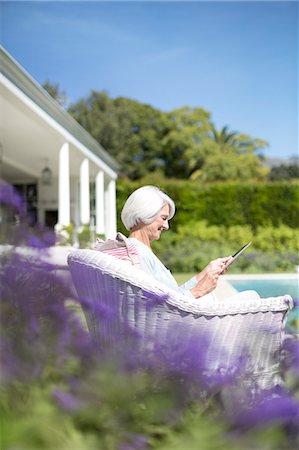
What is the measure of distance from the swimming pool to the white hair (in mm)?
6199

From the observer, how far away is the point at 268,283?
9.52 metres

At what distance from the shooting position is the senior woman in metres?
2.41

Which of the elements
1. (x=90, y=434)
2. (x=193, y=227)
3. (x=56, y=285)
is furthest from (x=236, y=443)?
(x=193, y=227)

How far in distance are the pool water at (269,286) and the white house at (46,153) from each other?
8.74 feet

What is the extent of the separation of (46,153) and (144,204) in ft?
31.6

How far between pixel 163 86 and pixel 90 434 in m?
35.2

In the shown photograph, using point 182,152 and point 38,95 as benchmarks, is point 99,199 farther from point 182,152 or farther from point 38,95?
point 182,152

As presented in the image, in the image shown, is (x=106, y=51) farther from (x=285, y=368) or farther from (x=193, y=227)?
(x=285, y=368)

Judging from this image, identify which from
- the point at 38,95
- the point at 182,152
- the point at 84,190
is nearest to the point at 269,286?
the point at 84,190

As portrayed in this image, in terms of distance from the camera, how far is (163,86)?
3522cm

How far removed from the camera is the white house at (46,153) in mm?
6792

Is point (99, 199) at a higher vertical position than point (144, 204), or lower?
higher

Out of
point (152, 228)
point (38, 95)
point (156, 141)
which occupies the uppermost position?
point (156, 141)

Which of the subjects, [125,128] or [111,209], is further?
[125,128]
